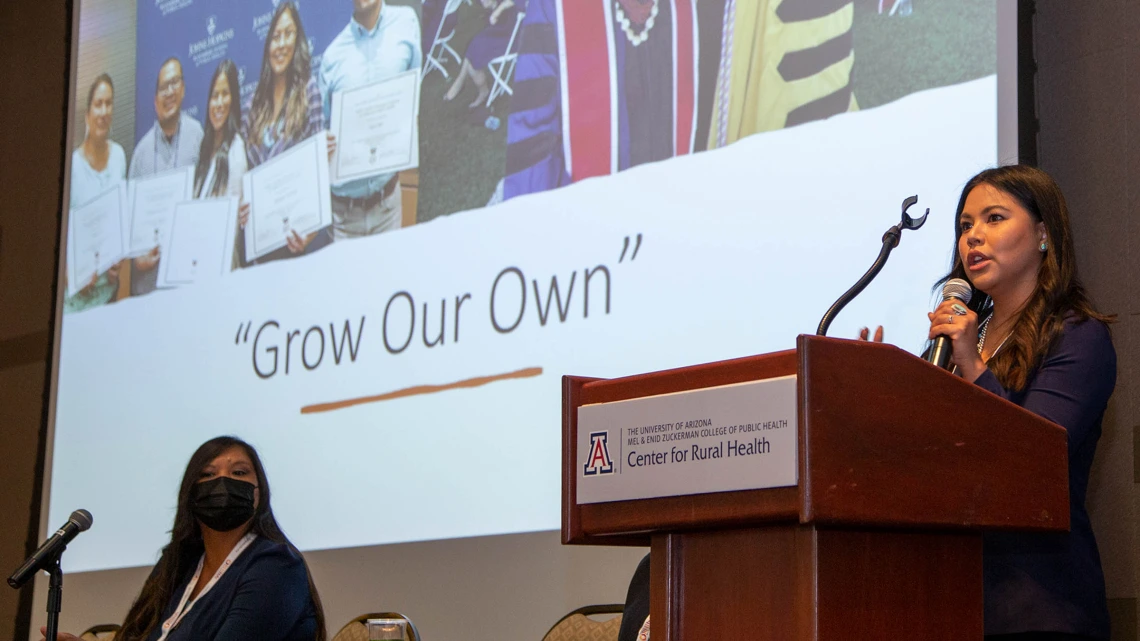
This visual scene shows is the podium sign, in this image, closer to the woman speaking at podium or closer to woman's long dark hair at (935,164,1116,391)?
the woman speaking at podium

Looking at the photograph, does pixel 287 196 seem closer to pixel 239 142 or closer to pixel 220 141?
pixel 239 142

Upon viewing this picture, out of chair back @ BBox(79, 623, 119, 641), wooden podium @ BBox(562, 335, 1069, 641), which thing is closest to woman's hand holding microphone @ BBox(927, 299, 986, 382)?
wooden podium @ BBox(562, 335, 1069, 641)

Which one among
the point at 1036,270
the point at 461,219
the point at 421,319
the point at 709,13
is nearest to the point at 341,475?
the point at 421,319

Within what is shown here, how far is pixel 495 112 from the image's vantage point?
3395 mm

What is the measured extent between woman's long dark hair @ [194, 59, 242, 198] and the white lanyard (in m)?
1.46

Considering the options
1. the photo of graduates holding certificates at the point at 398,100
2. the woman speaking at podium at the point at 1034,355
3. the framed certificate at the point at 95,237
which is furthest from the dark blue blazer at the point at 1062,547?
the framed certificate at the point at 95,237

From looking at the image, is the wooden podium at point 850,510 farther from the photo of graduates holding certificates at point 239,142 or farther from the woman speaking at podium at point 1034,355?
the photo of graduates holding certificates at point 239,142

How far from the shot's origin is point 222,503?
9.95ft

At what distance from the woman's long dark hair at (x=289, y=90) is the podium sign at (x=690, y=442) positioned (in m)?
2.74

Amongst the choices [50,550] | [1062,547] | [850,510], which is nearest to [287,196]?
[50,550]

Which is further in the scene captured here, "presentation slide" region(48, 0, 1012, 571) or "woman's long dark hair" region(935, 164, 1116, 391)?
"presentation slide" region(48, 0, 1012, 571)

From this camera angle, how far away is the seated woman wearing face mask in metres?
2.95

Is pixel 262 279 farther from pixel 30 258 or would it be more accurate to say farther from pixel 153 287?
pixel 30 258

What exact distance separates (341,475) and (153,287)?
4.00 feet
